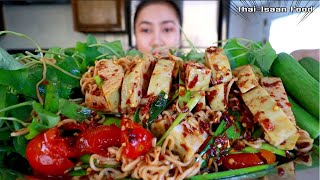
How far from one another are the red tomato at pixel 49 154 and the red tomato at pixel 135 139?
0.20 meters

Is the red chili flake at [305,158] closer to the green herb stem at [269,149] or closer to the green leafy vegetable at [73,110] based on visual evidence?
the green herb stem at [269,149]

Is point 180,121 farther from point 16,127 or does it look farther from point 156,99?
point 16,127

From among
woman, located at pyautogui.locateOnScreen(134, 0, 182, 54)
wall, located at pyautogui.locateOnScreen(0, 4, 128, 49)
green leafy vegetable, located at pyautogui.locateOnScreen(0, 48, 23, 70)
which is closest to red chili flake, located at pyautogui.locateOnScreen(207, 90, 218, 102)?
green leafy vegetable, located at pyautogui.locateOnScreen(0, 48, 23, 70)

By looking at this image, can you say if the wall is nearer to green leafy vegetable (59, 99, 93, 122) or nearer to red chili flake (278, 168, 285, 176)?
green leafy vegetable (59, 99, 93, 122)

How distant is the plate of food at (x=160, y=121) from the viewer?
892 mm

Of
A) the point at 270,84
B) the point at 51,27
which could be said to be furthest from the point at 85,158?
the point at 51,27

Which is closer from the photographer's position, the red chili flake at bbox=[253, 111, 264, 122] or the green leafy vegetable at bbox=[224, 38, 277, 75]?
the red chili flake at bbox=[253, 111, 264, 122]

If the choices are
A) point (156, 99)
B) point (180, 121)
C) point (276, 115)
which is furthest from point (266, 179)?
point (156, 99)

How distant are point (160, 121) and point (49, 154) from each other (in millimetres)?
369

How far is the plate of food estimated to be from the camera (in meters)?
0.89

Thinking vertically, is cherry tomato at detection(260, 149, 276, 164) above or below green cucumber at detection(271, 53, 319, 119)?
below

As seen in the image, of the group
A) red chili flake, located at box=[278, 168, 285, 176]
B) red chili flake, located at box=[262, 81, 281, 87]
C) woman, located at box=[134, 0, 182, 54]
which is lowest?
red chili flake, located at box=[278, 168, 285, 176]

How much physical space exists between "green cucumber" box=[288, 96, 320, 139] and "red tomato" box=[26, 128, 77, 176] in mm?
783

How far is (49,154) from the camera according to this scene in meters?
0.90
